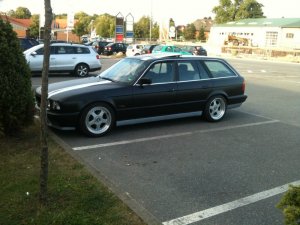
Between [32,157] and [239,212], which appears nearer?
[239,212]

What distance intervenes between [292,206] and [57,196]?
256 cm

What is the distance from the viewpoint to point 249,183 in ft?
16.8

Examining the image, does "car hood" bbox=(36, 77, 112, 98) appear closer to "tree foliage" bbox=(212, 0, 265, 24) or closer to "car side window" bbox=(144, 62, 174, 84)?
"car side window" bbox=(144, 62, 174, 84)

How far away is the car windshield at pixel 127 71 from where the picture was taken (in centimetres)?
763

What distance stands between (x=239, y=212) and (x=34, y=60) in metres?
13.8

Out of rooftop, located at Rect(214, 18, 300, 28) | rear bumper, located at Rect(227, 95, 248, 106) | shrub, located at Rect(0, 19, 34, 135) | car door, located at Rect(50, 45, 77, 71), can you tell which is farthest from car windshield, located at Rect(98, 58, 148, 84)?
rooftop, located at Rect(214, 18, 300, 28)

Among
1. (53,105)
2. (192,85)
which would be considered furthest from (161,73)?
(53,105)

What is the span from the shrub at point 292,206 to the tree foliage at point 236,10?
105001mm

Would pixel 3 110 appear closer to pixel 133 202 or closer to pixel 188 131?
pixel 133 202

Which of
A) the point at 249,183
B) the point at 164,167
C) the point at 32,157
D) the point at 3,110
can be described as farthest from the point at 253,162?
the point at 3,110

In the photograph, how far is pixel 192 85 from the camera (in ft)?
26.9

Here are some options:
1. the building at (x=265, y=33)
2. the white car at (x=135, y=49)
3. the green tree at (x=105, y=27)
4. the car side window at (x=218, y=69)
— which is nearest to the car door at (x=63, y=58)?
the car side window at (x=218, y=69)

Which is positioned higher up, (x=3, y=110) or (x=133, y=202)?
(x=3, y=110)

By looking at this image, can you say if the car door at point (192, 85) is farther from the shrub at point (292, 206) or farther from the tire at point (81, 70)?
the tire at point (81, 70)
